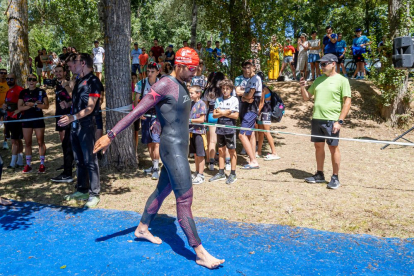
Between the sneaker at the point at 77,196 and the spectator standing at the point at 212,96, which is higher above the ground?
the spectator standing at the point at 212,96

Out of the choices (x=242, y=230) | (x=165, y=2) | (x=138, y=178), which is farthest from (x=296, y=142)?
(x=165, y=2)

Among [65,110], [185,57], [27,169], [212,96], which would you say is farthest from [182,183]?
[27,169]

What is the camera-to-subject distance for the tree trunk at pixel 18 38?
11.8 meters

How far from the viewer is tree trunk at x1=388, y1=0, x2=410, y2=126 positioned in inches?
426

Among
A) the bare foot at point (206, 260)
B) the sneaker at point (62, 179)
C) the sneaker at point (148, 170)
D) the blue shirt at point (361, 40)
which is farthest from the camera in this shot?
the blue shirt at point (361, 40)

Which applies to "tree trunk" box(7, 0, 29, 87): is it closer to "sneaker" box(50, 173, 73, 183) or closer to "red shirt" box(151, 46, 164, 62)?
"red shirt" box(151, 46, 164, 62)

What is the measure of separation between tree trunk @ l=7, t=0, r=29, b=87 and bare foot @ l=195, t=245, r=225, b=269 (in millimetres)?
10610

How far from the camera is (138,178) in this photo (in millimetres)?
7105

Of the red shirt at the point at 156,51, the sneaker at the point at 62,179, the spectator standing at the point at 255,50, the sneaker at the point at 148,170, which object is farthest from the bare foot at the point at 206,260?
the red shirt at the point at 156,51

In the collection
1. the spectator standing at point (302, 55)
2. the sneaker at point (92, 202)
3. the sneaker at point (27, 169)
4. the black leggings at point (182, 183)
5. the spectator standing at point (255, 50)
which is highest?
the spectator standing at point (302, 55)

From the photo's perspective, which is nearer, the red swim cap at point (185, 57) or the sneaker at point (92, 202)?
the red swim cap at point (185, 57)

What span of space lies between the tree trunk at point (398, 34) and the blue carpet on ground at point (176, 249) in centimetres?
810

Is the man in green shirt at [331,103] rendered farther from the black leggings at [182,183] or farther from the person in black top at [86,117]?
the person in black top at [86,117]

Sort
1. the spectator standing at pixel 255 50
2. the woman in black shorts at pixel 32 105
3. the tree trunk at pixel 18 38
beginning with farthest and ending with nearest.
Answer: the tree trunk at pixel 18 38, the spectator standing at pixel 255 50, the woman in black shorts at pixel 32 105
